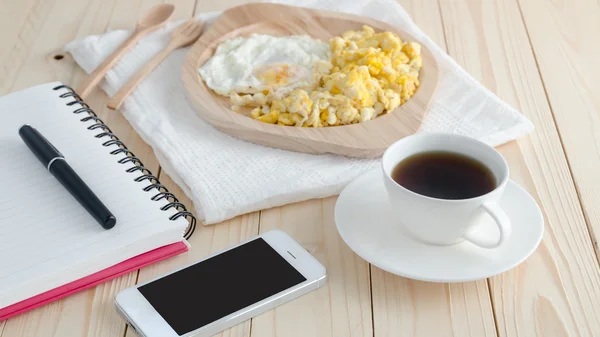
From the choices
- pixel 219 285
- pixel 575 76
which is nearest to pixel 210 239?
pixel 219 285

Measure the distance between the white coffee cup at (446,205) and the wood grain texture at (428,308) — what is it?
59 millimetres

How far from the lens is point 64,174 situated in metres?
1.03

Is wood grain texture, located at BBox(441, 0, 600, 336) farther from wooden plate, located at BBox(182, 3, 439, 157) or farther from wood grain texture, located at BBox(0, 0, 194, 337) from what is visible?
wood grain texture, located at BBox(0, 0, 194, 337)

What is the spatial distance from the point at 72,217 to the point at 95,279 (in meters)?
0.10

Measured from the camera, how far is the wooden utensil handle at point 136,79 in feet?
4.18

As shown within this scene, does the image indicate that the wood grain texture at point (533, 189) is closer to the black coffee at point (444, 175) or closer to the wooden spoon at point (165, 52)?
the black coffee at point (444, 175)

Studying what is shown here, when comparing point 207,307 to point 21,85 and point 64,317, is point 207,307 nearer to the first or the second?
point 64,317

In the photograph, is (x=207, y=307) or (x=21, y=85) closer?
(x=207, y=307)

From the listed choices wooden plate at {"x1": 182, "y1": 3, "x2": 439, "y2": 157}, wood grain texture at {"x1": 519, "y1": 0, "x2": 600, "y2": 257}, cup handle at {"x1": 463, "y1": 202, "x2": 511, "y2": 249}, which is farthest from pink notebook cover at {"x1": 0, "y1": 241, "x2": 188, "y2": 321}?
wood grain texture at {"x1": 519, "y1": 0, "x2": 600, "y2": 257}

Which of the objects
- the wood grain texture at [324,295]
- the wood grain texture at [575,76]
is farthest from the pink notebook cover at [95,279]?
the wood grain texture at [575,76]

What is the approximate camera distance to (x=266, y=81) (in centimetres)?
128

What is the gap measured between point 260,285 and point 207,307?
2.7 inches

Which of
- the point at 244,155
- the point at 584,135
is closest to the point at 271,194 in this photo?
the point at 244,155

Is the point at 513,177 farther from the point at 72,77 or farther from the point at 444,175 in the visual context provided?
the point at 72,77
